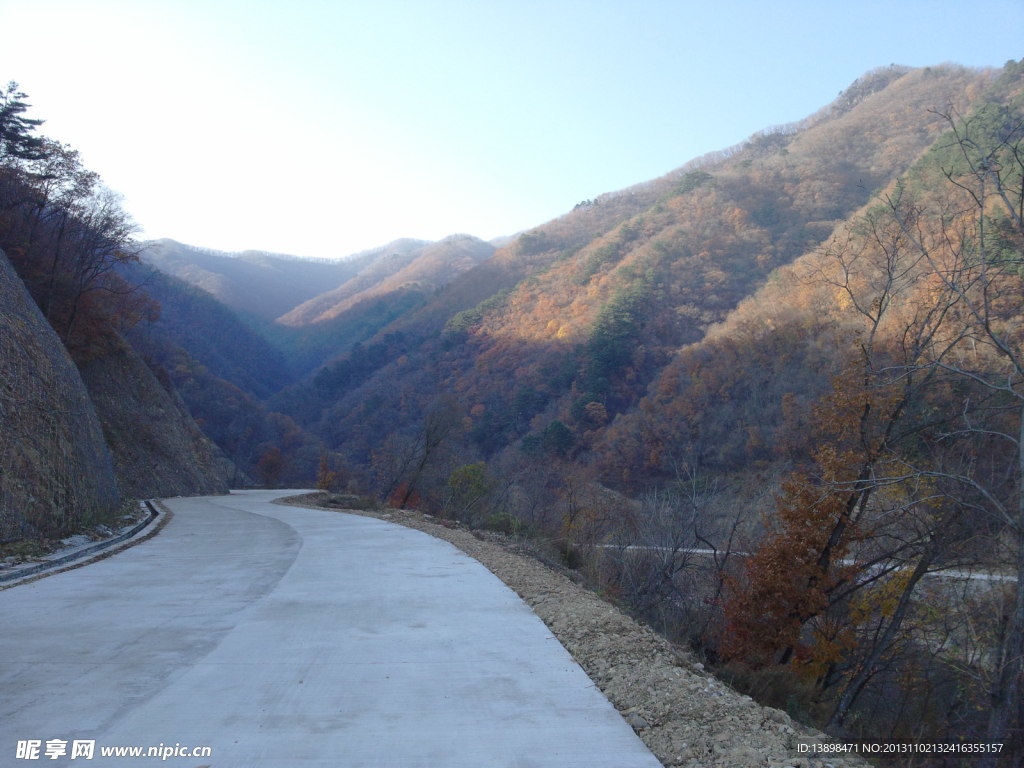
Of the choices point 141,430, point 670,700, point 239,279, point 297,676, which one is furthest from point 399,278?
point 670,700

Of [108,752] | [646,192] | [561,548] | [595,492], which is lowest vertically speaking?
[595,492]

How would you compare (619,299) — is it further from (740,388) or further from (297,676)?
(297,676)

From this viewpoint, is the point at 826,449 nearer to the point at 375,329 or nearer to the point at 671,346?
the point at 671,346

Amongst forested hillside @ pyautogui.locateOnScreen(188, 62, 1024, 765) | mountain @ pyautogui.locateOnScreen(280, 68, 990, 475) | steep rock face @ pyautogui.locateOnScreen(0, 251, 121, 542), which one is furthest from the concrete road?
mountain @ pyautogui.locateOnScreen(280, 68, 990, 475)

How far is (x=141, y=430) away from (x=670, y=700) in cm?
3276

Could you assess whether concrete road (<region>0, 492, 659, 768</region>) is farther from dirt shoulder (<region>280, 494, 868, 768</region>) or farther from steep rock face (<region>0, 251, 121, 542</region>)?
steep rock face (<region>0, 251, 121, 542</region>)

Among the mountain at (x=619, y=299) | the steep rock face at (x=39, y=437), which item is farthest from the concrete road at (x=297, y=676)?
the mountain at (x=619, y=299)

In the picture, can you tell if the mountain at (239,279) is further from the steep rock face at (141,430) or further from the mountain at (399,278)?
the steep rock face at (141,430)

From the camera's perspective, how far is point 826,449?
1322 cm

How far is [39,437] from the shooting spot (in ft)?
42.5

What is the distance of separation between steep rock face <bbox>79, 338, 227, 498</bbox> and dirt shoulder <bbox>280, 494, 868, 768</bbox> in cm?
2518

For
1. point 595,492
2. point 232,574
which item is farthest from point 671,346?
point 232,574

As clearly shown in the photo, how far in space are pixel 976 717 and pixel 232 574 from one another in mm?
14104

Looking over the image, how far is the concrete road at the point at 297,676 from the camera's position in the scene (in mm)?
3754
